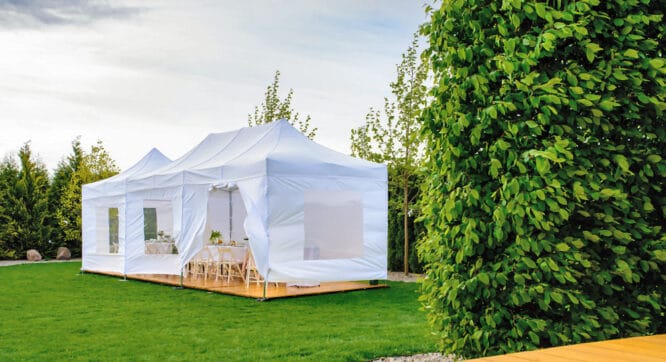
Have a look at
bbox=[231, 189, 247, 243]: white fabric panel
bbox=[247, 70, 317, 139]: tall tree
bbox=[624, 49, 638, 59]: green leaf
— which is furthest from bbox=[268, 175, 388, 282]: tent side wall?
bbox=[247, 70, 317, 139]: tall tree

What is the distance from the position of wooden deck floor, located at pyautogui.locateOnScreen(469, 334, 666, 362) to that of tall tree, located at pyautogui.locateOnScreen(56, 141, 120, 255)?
22.4 meters

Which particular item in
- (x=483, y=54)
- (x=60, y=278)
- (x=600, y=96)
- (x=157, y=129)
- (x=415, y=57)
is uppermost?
(x=415, y=57)

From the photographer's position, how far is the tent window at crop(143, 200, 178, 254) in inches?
591

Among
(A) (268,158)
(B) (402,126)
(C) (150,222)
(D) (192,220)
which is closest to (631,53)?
(A) (268,158)

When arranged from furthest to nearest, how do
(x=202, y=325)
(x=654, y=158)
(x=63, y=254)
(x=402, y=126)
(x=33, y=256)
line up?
(x=63, y=254), (x=33, y=256), (x=402, y=126), (x=202, y=325), (x=654, y=158)

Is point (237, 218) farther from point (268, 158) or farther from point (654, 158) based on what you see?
point (654, 158)

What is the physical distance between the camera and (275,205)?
35.1 feet

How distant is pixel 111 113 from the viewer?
16594 millimetres

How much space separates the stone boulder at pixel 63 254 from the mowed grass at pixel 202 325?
11.0 metres

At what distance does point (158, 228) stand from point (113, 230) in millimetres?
1284

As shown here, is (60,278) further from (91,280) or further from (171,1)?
(171,1)

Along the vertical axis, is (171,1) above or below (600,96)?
above

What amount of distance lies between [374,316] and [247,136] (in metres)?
6.03

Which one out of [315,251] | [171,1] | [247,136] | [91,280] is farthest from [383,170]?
[91,280]
